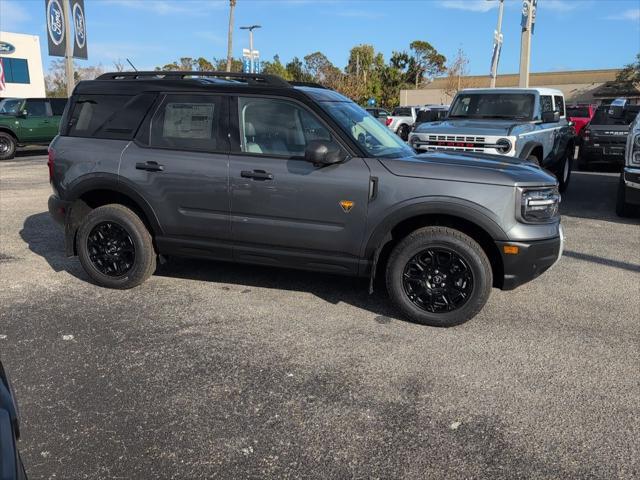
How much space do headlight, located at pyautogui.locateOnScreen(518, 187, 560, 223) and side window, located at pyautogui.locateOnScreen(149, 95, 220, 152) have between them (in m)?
2.48

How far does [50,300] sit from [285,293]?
2052 millimetres

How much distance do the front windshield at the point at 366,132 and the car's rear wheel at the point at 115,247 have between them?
6.51 feet

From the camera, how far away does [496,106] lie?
972 cm

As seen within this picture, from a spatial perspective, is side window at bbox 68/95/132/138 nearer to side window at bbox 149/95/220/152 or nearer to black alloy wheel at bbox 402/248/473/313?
side window at bbox 149/95/220/152


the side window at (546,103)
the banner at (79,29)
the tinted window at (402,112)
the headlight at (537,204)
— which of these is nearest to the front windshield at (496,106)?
the side window at (546,103)

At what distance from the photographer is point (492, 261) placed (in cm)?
426

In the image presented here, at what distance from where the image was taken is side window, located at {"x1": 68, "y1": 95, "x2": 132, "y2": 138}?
489 centimetres

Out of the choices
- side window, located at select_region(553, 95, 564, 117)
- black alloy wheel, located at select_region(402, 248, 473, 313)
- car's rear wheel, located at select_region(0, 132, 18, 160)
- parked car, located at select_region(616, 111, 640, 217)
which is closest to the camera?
black alloy wheel, located at select_region(402, 248, 473, 313)

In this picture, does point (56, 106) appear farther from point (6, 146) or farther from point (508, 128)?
point (508, 128)

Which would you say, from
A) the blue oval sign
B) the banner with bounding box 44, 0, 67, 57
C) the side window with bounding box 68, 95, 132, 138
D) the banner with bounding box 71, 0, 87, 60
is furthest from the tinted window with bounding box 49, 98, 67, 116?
the side window with bounding box 68, 95, 132, 138

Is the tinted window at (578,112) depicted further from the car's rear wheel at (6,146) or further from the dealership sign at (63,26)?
the car's rear wheel at (6,146)

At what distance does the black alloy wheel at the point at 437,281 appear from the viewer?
4133 mm

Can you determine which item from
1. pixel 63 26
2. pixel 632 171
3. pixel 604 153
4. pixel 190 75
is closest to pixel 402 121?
pixel 604 153

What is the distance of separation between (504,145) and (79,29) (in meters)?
19.1
